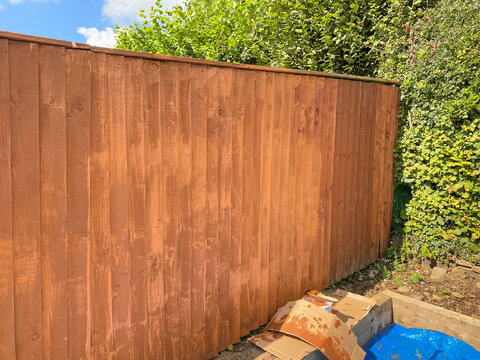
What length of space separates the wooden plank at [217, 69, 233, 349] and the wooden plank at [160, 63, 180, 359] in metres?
0.43

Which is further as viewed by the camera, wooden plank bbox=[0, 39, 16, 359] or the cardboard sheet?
the cardboard sheet

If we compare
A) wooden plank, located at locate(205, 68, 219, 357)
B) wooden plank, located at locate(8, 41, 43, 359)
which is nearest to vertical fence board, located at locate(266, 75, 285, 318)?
wooden plank, located at locate(205, 68, 219, 357)

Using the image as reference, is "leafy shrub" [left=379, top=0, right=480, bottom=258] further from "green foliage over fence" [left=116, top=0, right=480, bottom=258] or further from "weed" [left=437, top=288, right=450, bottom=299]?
"weed" [left=437, top=288, right=450, bottom=299]

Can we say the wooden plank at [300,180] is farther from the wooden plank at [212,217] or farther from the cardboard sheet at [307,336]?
the wooden plank at [212,217]

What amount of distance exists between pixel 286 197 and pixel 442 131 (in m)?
2.66

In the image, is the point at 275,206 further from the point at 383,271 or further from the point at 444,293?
the point at 444,293

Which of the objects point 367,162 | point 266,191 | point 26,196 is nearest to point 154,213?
point 26,196

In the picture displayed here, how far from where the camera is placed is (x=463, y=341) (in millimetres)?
3592

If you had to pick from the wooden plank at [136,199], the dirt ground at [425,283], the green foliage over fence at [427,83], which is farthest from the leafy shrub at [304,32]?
the wooden plank at [136,199]

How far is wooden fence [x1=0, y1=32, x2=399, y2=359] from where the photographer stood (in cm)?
192

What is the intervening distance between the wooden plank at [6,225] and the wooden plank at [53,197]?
0.16m

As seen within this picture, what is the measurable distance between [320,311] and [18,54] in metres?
2.83

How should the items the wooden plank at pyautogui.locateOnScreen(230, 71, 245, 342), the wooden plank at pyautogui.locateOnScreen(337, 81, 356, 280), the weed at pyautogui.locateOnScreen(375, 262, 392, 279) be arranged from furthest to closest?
the weed at pyautogui.locateOnScreen(375, 262, 392, 279) → the wooden plank at pyautogui.locateOnScreen(337, 81, 356, 280) → the wooden plank at pyautogui.locateOnScreen(230, 71, 245, 342)

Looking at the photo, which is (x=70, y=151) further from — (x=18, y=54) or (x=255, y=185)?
(x=255, y=185)
